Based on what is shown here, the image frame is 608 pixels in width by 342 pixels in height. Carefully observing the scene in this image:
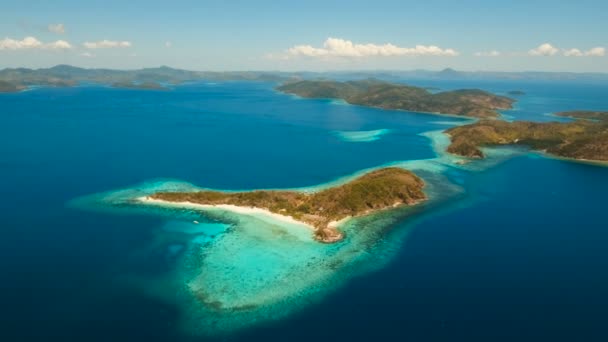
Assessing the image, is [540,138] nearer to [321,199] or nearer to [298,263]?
[321,199]

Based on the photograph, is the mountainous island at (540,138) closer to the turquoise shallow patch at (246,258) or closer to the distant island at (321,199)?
the distant island at (321,199)

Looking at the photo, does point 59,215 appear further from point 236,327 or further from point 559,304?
point 559,304

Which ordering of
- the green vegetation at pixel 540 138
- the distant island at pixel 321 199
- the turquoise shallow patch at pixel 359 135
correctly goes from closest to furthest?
1. the distant island at pixel 321 199
2. the green vegetation at pixel 540 138
3. the turquoise shallow patch at pixel 359 135

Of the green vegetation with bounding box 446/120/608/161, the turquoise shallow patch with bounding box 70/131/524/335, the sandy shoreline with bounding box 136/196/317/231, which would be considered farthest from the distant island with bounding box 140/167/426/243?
the green vegetation with bounding box 446/120/608/161

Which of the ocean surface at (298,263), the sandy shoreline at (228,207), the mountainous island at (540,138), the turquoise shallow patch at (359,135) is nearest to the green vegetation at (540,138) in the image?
the mountainous island at (540,138)

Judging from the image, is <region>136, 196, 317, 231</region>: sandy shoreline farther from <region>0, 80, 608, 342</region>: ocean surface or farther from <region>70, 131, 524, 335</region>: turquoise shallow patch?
<region>0, 80, 608, 342</region>: ocean surface

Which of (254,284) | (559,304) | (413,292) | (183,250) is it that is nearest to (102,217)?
(183,250)
